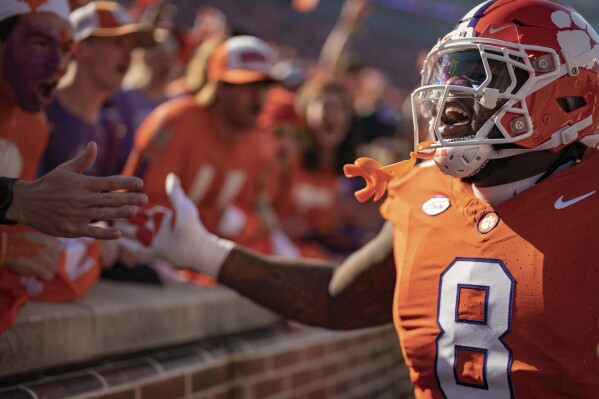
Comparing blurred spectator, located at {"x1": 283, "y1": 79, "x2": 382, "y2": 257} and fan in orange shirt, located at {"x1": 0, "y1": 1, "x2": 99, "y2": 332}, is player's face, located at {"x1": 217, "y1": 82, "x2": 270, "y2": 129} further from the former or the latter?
fan in orange shirt, located at {"x1": 0, "y1": 1, "x2": 99, "y2": 332}

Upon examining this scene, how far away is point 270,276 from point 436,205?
2.23 feet

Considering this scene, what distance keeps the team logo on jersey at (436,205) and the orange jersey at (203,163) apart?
2.18 m

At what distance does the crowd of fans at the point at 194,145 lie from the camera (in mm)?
3619

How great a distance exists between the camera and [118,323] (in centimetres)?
363

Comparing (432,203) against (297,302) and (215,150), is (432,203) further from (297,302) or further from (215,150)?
(215,150)

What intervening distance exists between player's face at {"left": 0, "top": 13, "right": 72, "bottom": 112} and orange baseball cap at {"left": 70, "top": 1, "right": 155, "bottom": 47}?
1.36m

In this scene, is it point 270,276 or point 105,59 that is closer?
point 270,276

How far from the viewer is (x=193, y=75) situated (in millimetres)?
5879

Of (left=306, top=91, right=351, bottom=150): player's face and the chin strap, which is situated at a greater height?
(left=306, top=91, right=351, bottom=150): player's face

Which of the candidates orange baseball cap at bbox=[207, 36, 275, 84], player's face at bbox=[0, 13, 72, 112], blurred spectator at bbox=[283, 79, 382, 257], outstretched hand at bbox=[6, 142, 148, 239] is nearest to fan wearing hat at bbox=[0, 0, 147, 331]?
player's face at bbox=[0, 13, 72, 112]

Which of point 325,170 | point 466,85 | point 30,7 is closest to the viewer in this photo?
point 466,85

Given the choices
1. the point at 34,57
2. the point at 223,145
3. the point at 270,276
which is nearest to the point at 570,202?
the point at 270,276

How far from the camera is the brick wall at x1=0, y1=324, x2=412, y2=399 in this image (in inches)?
127

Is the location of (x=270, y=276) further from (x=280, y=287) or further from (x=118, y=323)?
(x=118, y=323)
